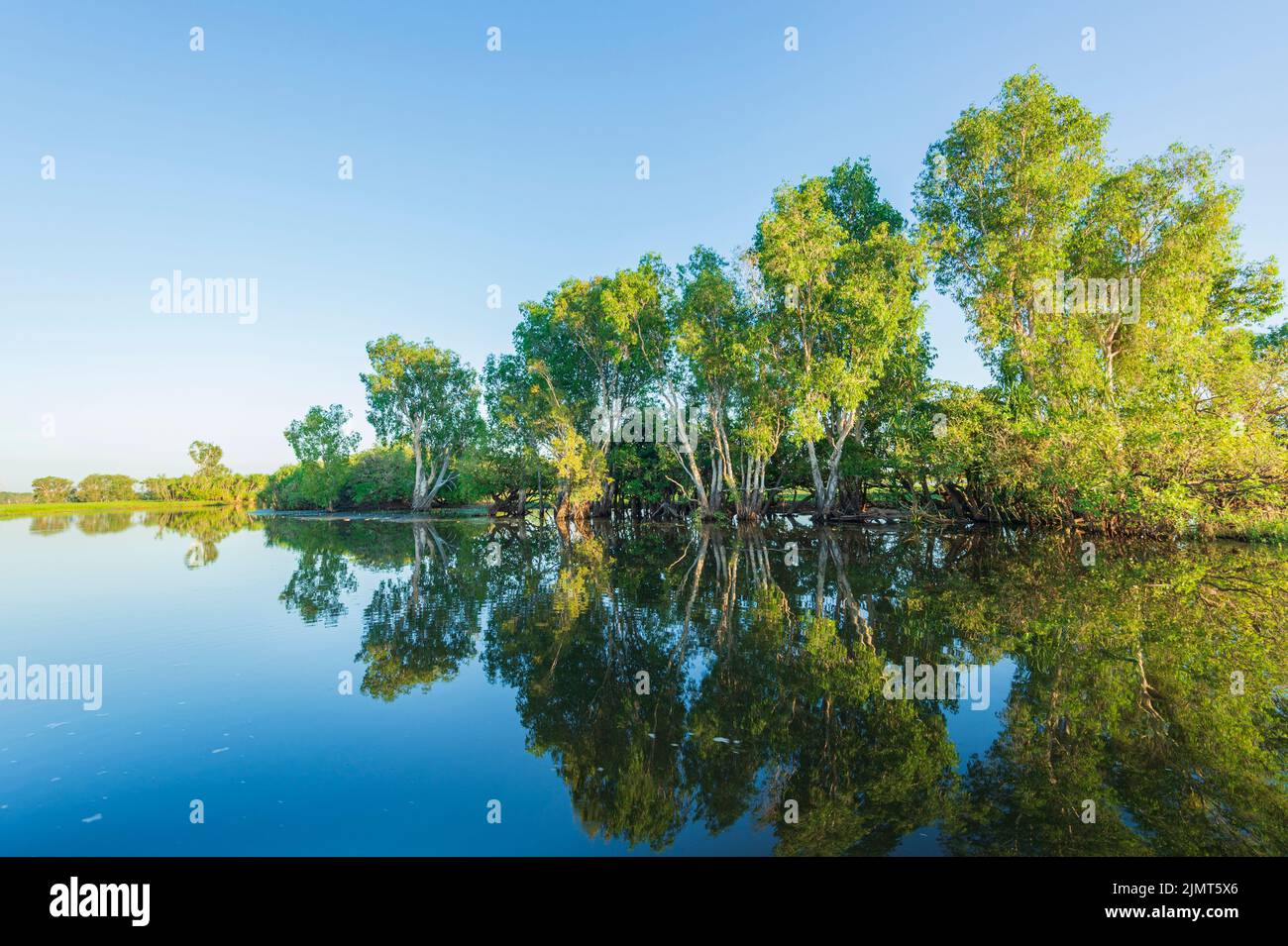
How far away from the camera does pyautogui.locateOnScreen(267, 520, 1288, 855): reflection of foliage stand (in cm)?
416

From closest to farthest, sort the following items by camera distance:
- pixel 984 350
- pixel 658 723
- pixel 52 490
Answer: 1. pixel 658 723
2. pixel 984 350
3. pixel 52 490

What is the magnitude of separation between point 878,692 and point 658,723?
2742 millimetres

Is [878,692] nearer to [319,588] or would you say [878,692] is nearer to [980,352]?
[319,588]

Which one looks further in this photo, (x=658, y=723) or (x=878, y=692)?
(x=878, y=692)

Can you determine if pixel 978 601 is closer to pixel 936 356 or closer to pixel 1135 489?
pixel 1135 489

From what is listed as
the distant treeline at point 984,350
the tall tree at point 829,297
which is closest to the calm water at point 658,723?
the distant treeline at point 984,350

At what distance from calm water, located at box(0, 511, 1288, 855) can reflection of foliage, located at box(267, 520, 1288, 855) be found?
4 centimetres

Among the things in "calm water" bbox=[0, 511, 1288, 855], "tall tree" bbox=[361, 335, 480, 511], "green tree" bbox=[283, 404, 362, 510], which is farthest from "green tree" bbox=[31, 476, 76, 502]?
"calm water" bbox=[0, 511, 1288, 855]

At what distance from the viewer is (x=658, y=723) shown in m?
5.87

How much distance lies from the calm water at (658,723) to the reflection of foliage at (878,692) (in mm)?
38

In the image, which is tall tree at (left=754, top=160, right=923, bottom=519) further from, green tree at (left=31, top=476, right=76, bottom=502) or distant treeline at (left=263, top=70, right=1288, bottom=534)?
green tree at (left=31, top=476, right=76, bottom=502)

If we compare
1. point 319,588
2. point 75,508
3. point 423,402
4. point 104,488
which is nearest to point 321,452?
point 423,402
